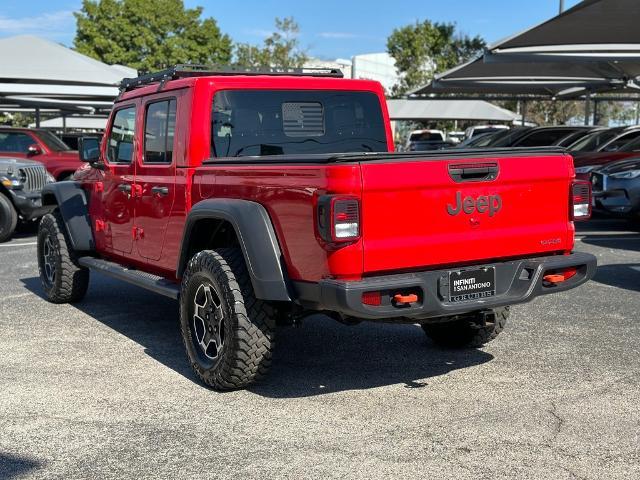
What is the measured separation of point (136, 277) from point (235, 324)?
1670 millimetres

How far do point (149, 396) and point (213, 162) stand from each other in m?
1.50

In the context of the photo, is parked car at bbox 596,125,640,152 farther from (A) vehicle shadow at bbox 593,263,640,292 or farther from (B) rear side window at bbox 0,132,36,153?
(B) rear side window at bbox 0,132,36,153

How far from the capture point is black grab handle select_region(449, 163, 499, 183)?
4.60 metres

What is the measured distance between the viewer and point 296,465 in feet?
12.9

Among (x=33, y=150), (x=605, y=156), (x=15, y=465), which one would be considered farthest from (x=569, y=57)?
(x=15, y=465)

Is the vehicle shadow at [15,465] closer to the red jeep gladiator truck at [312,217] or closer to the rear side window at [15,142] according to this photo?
the red jeep gladiator truck at [312,217]

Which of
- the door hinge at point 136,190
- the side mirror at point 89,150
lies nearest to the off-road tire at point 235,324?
the door hinge at point 136,190

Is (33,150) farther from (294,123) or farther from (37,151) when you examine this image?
(294,123)

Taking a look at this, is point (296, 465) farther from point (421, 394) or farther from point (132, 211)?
point (132, 211)

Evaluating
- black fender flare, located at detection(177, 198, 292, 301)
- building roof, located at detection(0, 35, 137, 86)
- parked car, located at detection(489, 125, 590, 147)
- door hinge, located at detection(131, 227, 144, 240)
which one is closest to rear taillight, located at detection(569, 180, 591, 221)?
black fender flare, located at detection(177, 198, 292, 301)

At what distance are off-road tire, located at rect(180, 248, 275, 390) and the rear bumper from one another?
0.38 metres

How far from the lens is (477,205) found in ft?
15.4

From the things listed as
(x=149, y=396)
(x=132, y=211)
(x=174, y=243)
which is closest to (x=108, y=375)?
(x=149, y=396)

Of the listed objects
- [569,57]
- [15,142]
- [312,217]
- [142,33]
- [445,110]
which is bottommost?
[312,217]
